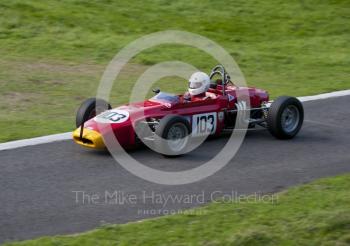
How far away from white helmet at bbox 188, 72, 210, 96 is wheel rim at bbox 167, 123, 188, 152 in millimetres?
939

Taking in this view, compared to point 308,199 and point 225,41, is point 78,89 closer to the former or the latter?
point 225,41

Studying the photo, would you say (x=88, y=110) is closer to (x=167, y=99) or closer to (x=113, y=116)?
(x=113, y=116)

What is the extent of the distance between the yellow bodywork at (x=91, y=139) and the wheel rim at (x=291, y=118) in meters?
2.67

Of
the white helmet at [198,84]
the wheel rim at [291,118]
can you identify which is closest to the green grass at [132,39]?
the white helmet at [198,84]

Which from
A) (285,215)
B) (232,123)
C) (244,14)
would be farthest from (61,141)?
(244,14)

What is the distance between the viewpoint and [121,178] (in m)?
9.19

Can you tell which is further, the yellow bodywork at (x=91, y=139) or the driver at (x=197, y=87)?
the driver at (x=197, y=87)

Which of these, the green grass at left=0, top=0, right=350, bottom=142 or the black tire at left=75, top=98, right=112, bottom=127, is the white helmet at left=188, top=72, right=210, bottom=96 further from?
the green grass at left=0, top=0, right=350, bottom=142

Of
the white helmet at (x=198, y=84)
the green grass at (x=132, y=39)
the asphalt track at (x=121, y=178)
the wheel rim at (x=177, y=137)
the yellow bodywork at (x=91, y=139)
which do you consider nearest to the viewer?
the asphalt track at (x=121, y=178)

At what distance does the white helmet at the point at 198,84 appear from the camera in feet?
35.2

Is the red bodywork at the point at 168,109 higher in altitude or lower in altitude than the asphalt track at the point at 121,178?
higher

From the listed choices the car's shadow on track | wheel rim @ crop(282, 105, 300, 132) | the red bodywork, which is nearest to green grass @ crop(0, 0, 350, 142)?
the red bodywork

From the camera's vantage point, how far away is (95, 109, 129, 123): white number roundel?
10.0 m

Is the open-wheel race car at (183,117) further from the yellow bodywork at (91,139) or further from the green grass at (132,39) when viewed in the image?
the green grass at (132,39)
